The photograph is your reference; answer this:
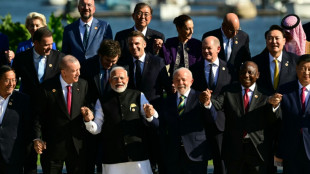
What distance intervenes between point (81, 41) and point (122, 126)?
1.85m

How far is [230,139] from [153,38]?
2133mm

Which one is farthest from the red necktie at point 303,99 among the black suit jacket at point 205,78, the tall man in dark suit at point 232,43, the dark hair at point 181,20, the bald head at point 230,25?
the dark hair at point 181,20

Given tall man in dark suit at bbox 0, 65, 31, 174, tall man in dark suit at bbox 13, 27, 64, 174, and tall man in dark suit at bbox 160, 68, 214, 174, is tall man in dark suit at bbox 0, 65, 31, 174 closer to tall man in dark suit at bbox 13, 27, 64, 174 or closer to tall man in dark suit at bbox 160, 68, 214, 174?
tall man in dark suit at bbox 13, 27, 64, 174

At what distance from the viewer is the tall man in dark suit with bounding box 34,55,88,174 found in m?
7.68

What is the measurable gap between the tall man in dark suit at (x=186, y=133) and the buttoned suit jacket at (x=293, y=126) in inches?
35.7

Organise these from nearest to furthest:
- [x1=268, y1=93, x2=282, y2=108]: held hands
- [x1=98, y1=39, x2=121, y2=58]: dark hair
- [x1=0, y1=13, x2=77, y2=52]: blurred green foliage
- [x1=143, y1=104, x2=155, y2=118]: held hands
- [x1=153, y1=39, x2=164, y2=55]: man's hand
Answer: [x1=268, y1=93, x2=282, y2=108]: held hands → [x1=143, y1=104, x2=155, y2=118]: held hands → [x1=98, y1=39, x2=121, y2=58]: dark hair → [x1=153, y1=39, x2=164, y2=55]: man's hand → [x1=0, y1=13, x2=77, y2=52]: blurred green foliage

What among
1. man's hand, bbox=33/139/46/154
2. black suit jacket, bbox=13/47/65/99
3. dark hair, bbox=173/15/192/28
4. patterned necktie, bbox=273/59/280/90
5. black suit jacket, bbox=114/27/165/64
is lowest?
man's hand, bbox=33/139/46/154

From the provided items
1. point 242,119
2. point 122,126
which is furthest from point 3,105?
point 242,119

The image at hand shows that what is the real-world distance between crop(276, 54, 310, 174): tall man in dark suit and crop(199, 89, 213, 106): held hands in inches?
38.9

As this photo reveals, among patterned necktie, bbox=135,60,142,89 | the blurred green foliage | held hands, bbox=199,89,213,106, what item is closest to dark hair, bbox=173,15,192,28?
patterned necktie, bbox=135,60,142,89

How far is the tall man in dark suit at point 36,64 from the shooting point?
8219 mm

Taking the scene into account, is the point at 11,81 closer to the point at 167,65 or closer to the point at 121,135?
the point at 121,135

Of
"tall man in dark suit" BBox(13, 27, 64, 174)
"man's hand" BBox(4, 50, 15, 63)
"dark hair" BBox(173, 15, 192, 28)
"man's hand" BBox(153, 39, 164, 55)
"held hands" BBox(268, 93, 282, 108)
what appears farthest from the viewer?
"man's hand" BBox(153, 39, 164, 55)

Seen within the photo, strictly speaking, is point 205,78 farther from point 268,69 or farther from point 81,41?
point 81,41
